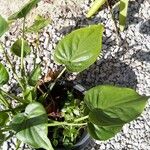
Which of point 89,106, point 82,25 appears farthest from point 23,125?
point 82,25

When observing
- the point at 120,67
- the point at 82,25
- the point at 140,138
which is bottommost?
the point at 140,138

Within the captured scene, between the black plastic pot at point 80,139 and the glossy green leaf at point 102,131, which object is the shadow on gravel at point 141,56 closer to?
the black plastic pot at point 80,139

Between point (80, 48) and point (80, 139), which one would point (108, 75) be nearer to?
point (80, 139)

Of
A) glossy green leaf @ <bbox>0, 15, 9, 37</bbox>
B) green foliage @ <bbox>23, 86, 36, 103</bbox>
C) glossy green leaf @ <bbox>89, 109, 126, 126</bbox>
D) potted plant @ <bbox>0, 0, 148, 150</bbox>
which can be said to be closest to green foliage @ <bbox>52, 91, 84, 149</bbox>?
potted plant @ <bbox>0, 0, 148, 150</bbox>

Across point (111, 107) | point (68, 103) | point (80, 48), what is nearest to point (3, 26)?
point (80, 48)

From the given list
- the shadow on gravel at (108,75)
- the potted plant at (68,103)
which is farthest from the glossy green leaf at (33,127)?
the shadow on gravel at (108,75)

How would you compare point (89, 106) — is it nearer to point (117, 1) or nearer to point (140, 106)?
point (140, 106)
